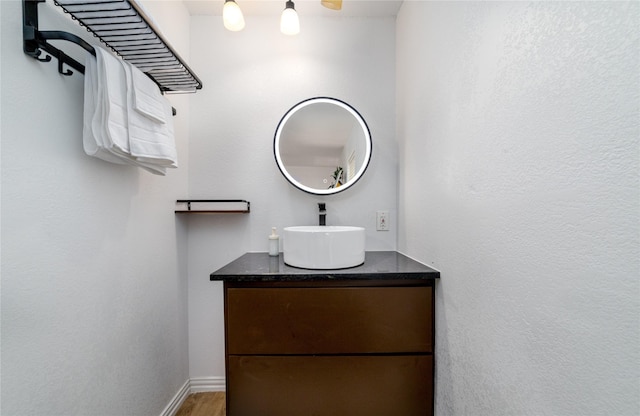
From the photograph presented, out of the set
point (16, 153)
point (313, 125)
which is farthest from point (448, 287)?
point (16, 153)

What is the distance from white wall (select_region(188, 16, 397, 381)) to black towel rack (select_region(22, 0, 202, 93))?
0.49 meters

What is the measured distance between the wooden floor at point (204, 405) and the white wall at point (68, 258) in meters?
0.26

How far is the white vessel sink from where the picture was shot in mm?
1183

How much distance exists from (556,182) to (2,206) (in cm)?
127

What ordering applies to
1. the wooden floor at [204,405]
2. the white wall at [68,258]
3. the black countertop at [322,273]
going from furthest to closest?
the wooden floor at [204,405]
the black countertop at [322,273]
the white wall at [68,258]

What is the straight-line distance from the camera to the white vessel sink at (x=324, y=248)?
3.88 feet

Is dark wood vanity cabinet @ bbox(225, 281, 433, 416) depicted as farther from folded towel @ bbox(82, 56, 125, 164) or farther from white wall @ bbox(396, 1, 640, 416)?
folded towel @ bbox(82, 56, 125, 164)

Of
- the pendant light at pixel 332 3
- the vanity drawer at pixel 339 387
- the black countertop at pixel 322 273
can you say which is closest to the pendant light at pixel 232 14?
the pendant light at pixel 332 3

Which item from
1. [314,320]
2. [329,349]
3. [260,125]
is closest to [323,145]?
[260,125]

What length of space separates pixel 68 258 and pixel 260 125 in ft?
3.64

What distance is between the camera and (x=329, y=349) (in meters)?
1.12

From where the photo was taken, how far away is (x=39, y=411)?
2.52 ft

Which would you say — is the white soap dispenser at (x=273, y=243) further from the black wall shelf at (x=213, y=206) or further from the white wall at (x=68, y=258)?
the white wall at (x=68, y=258)

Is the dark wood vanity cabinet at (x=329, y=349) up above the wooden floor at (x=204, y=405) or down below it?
above
